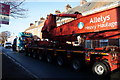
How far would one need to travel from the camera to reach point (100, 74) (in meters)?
6.40

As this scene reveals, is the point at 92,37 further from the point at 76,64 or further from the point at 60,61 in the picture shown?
the point at 60,61

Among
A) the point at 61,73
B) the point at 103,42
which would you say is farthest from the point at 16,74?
the point at 103,42

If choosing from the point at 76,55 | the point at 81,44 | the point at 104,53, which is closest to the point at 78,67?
the point at 76,55

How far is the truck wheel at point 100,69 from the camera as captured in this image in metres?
6.09

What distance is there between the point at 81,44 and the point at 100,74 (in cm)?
208

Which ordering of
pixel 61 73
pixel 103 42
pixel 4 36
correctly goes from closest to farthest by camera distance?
pixel 103 42
pixel 61 73
pixel 4 36

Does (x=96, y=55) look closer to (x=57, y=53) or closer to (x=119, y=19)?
(x=119, y=19)

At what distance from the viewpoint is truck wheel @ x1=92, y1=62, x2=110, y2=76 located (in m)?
6.09

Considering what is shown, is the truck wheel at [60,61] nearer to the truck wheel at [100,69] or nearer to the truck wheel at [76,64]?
the truck wheel at [76,64]

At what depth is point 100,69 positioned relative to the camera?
644cm

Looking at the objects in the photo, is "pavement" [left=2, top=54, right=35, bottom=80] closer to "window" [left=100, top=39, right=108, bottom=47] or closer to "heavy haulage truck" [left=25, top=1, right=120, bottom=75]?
"heavy haulage truck" [left=25, top=1, right=120, bottom=75]

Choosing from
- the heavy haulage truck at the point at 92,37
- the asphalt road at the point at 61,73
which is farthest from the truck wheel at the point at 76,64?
the asphalt road at the point at 61,73

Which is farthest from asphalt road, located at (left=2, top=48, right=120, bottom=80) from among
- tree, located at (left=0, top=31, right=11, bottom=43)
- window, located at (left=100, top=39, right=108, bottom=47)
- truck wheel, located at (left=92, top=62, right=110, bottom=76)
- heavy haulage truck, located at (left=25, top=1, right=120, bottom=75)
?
tree, located at (left=0, top=31, right=11, bottom=43)

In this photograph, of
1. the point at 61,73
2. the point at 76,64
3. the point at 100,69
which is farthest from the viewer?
the point at 76,64
